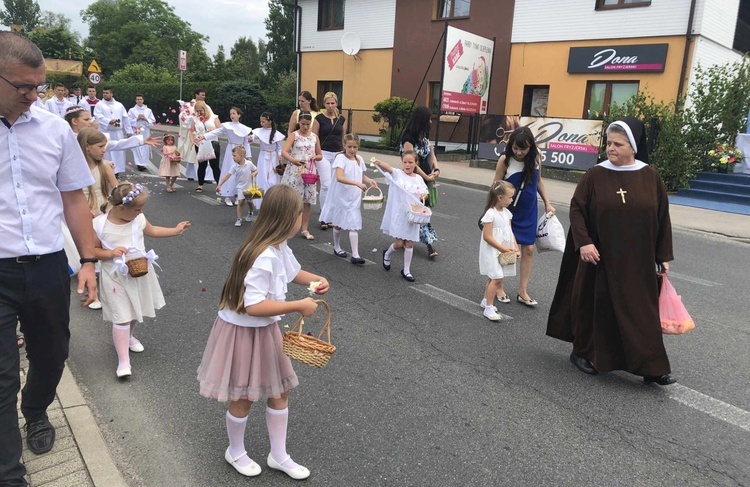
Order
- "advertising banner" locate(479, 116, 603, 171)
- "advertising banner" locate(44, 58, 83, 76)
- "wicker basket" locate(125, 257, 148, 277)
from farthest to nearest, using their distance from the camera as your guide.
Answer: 1. "advertising banner" locate(44, 58, 83, 76)
2. "advertising banner" locate(479, 116, 603, 171)
3. "wicker basket" locate(125, 257, 148, 277)

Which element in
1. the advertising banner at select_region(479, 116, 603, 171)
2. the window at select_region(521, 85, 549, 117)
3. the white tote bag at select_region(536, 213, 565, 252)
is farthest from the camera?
the window at select_region(521, 85, 549, 117)

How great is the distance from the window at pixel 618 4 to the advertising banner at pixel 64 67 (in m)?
44.1

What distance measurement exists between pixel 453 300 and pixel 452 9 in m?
20.5

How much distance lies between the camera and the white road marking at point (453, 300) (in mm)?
5590

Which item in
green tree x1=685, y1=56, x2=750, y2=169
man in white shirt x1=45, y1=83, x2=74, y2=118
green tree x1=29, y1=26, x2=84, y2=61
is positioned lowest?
man in white shirt x1=45, y1=83, x2=74, y2=118

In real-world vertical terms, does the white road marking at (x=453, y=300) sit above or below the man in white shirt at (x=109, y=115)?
below

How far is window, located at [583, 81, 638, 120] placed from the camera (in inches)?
747

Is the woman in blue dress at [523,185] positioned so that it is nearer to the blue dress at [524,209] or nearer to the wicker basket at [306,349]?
the blue dress at [524,209]

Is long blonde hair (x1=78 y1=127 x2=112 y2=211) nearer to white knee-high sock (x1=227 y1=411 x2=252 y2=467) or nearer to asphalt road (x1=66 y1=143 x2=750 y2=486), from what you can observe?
asphalt road (x1=66 y1=143 x2=750 y2=486)

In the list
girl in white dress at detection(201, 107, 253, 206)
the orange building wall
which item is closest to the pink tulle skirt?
girl in white dress at detection(201, 107, 253, 206)

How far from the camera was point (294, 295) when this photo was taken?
5.86 meters

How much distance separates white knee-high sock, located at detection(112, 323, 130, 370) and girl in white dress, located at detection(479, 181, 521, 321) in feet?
10.2

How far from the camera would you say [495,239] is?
17.4 feet

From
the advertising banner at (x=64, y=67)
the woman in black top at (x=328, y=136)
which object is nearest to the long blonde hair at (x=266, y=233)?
the woman in black top at (x=328, y=136)
